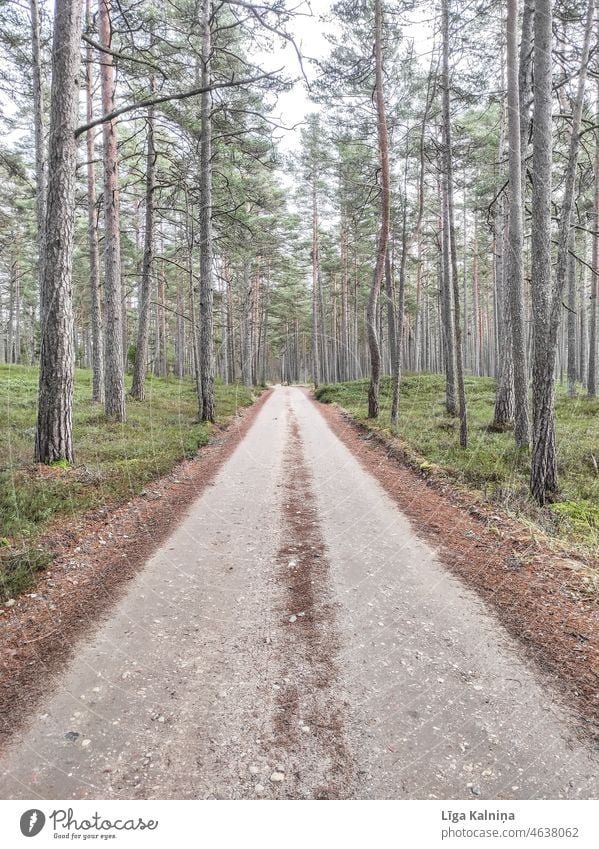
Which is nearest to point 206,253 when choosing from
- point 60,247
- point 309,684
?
point 60,247

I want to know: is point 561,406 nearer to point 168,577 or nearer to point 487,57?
Answer: point 487,57

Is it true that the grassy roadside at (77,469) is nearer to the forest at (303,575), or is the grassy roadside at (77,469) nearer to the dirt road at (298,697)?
the forest at (303,575)

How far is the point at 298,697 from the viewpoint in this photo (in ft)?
9.18

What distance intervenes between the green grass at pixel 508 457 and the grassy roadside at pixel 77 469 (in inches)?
211

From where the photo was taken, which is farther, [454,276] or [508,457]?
[454,276]

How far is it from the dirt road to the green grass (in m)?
2.33

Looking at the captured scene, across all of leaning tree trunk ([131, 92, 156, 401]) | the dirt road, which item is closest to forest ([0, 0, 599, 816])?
the dirt road

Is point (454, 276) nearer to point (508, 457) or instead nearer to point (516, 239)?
point (516, 239)

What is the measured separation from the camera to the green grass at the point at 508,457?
622 centimetres

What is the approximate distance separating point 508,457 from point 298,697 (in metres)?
7.59

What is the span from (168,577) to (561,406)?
1608 centimetres
